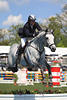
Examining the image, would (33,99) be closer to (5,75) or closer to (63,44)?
(5,75)

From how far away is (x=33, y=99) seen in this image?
6090 millimetres

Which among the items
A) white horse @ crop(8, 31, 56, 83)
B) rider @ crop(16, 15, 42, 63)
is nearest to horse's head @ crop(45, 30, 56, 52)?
white horse @ crop(8, 31, 56, 83)

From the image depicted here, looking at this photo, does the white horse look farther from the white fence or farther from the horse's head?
the white fence

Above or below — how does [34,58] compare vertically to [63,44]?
below

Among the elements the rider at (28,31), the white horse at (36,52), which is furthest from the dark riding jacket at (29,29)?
the white horse at (36,52)

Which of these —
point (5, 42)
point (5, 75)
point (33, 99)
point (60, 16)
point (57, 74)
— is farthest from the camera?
point (5, 42)

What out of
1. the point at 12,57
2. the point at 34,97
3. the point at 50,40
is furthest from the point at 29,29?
the point at 34,97

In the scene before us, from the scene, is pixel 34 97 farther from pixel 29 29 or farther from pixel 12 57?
pixel 29 29

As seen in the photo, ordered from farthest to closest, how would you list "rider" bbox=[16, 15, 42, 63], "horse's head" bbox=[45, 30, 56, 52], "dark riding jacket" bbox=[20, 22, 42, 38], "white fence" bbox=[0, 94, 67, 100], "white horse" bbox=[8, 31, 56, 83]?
1. "dark riding jacket" bbox=[20, 22, 42, 38]
2. "rider" bbox=[16, 15, 42, 63]
3. "white horse" bbox=[8, 31, 56, 83]
4. "white fence" bbox=[0, 94, 67, 100]
5. "horse's head" bbox=[45, 30, 56, 52]

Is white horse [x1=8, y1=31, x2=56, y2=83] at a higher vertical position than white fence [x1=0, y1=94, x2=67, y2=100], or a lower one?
higher

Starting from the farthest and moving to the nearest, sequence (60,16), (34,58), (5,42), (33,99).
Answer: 1. (5,42)
2. (60,16)
3. (34,58)
4. (33,99)

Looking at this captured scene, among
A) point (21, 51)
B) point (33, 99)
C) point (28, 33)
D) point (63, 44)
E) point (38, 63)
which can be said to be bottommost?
point (33, 99)

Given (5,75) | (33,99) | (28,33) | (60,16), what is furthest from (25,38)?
(60,16)

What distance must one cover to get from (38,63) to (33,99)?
1161 millimetres
